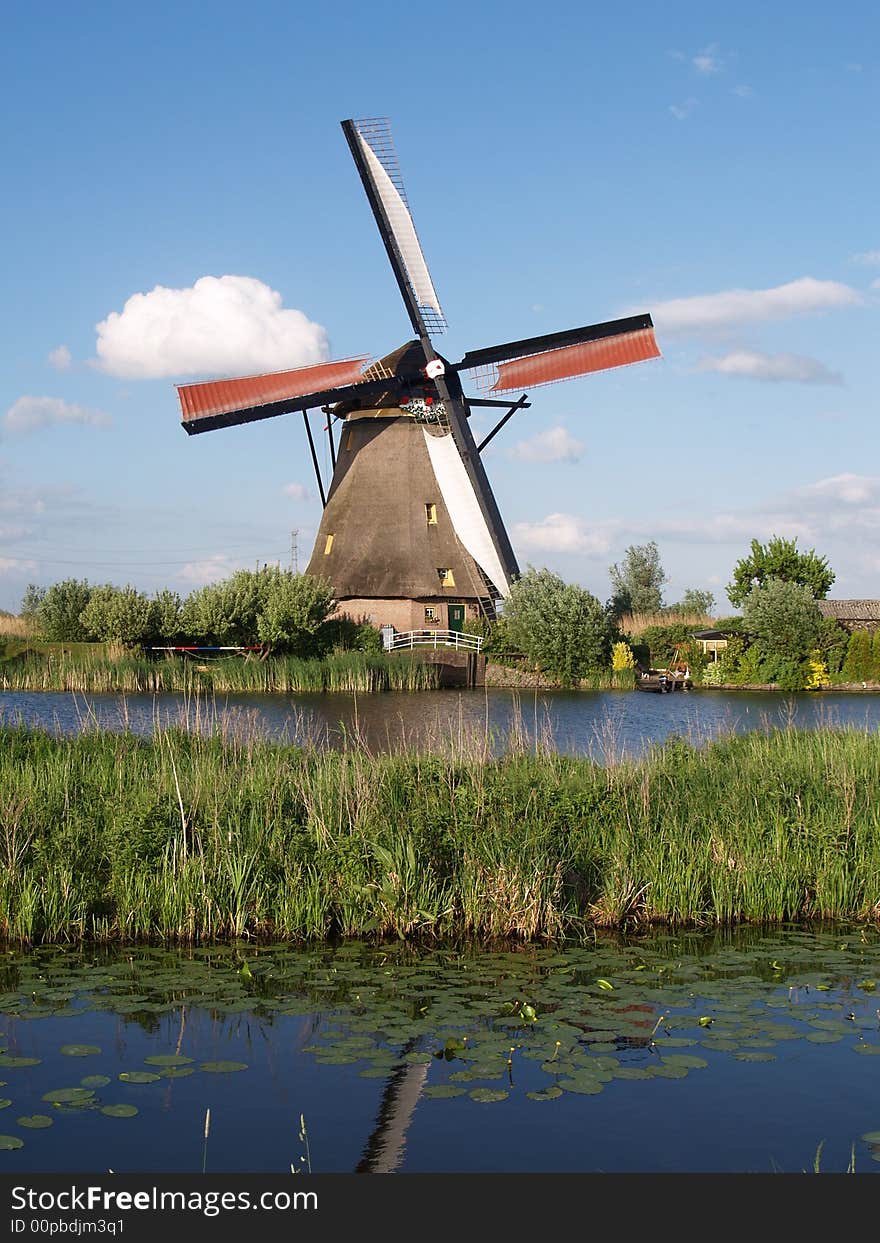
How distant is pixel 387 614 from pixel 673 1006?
30737 mm

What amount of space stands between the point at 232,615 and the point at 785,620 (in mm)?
16057

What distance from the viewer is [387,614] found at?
121 ft

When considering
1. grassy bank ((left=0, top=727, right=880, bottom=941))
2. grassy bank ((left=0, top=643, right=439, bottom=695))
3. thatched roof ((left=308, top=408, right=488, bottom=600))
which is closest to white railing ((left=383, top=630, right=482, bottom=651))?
thatched roof ((left=308, top=408, right=488, bottom=600))

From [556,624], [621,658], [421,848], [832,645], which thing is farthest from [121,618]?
[421,848]

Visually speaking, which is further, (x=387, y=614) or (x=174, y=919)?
(x=387, y=614)

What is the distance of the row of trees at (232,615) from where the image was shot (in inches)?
1334

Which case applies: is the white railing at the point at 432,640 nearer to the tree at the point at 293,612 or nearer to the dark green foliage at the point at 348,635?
the dark green foliage at the point at 348,635

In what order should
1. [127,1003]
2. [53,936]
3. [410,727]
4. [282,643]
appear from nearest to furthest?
1. [127,1003]
2. [53,936]
3. [410,727]
4. [282,643]

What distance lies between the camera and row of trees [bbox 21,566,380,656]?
111ft

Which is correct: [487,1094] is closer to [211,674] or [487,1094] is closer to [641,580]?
[211,674]

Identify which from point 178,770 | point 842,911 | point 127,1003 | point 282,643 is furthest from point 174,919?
point 282,643

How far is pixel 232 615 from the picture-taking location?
3456cm

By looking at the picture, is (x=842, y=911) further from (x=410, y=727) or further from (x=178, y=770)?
(x=410, y=727)

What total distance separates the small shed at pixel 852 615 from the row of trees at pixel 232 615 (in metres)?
14.2
